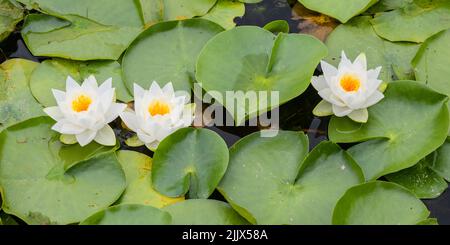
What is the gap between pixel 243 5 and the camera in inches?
122

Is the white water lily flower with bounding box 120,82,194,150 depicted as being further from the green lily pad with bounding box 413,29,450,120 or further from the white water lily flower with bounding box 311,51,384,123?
the green lily pad with bounding box 413,29,450,120

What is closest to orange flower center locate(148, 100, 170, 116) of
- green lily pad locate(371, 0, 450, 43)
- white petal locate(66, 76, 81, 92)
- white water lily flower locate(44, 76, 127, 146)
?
white water lily flower locate(44, 76, 127, 146)

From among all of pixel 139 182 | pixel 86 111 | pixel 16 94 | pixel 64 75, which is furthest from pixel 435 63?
pixel 16 94

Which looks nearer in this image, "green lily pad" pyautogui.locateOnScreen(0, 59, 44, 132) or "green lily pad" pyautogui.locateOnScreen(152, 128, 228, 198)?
"green lily pad" pyautogui.locateOnScreen(152, 128, 228, 198)

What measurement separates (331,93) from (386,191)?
497 mm

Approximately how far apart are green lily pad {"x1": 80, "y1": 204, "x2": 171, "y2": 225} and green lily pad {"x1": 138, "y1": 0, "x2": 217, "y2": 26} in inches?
40.2

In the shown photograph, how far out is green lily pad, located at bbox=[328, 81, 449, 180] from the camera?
8.23 ft

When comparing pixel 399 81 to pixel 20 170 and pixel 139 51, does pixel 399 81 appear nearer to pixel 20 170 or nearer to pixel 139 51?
pixel 139 51

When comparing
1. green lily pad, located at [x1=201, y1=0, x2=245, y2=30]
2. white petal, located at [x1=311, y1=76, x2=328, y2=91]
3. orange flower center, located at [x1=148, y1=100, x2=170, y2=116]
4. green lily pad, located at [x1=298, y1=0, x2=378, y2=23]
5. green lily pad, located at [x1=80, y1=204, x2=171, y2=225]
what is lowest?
green lily pad, located at [x1=80, y1=204, x2=171, y2=225]

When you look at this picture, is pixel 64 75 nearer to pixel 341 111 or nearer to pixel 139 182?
pixel 139 182

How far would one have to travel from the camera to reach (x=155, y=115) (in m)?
2.54

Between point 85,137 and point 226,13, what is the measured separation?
0.97m

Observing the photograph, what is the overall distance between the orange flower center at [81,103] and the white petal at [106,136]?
0.39ft
